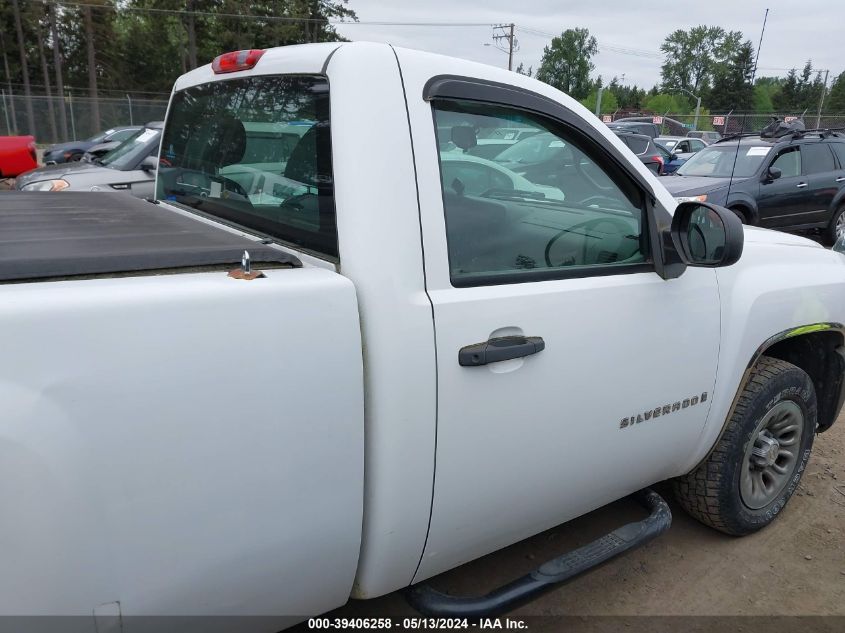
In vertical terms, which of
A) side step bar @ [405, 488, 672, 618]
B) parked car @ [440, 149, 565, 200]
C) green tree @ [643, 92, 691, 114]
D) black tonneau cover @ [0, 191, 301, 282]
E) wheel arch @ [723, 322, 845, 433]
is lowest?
side step bar @ [405, 488, 672, 618]

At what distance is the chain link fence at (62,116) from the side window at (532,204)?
33.4 meters

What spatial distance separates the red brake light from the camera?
220 cm

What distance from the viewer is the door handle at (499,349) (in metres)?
1.77

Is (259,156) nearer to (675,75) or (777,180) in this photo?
(777,180)

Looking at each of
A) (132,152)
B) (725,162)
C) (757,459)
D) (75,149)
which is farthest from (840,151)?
(75,149)

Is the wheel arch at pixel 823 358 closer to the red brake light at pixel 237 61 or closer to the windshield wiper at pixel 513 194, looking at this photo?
the windshield wiper at pixel 513 194

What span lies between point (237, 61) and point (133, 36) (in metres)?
59.5

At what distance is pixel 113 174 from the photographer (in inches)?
308

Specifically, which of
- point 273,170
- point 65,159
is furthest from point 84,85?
point 273,170

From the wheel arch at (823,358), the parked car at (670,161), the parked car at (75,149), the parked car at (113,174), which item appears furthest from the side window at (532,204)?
the parked car at (75,149)

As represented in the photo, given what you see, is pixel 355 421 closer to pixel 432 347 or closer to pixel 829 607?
pixel 432 347

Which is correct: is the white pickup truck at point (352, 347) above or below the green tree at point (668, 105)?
below

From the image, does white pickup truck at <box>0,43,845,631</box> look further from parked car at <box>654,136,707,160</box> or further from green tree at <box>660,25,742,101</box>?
green tree at <box>660,25,742,101</box>

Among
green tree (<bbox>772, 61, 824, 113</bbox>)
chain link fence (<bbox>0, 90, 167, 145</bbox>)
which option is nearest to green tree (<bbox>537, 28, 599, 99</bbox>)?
green tree (<bbox>772, 61, 824, 113</bbox>)
